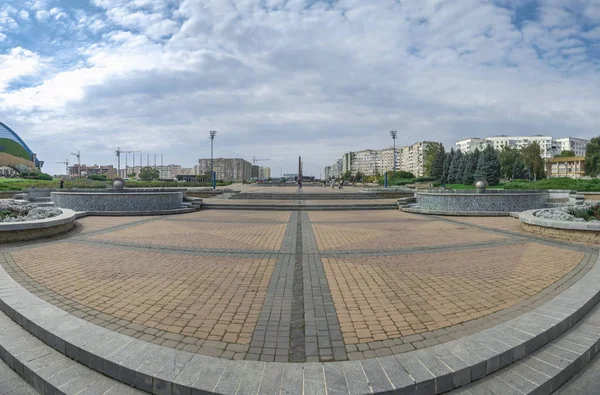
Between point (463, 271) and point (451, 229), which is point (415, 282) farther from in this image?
point (451, 229)

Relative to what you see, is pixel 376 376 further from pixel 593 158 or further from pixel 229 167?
pixel 229 167

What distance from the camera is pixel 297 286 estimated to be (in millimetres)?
4871

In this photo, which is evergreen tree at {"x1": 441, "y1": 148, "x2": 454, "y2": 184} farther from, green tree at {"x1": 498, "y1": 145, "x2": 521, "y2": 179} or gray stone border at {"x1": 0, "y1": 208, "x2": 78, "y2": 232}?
gray stone border at {"x1": 0, "y1": 208, "x2": 78, "y2": 232}

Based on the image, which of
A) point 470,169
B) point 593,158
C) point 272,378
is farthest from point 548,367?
point 593,158

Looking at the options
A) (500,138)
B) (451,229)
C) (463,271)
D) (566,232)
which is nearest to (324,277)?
(463,271)

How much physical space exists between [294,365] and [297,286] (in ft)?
7.15

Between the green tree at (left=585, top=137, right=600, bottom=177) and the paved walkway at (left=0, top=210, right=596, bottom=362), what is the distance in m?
56.6

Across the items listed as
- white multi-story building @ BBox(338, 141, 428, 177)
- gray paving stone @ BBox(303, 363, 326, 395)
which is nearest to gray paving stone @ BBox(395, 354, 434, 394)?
gray paving stone @ BBox(303, 363, 326, 395)

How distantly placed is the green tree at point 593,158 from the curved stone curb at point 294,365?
62856mm

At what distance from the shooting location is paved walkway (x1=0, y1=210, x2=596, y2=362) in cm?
327

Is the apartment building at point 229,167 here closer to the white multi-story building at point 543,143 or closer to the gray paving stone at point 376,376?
the white multi-story building at point 543,143

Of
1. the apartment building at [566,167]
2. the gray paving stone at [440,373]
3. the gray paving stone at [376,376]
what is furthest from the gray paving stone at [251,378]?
the apartment building at [566,167]

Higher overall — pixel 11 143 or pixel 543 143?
pixel 543 143

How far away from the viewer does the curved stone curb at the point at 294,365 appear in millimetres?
2457
